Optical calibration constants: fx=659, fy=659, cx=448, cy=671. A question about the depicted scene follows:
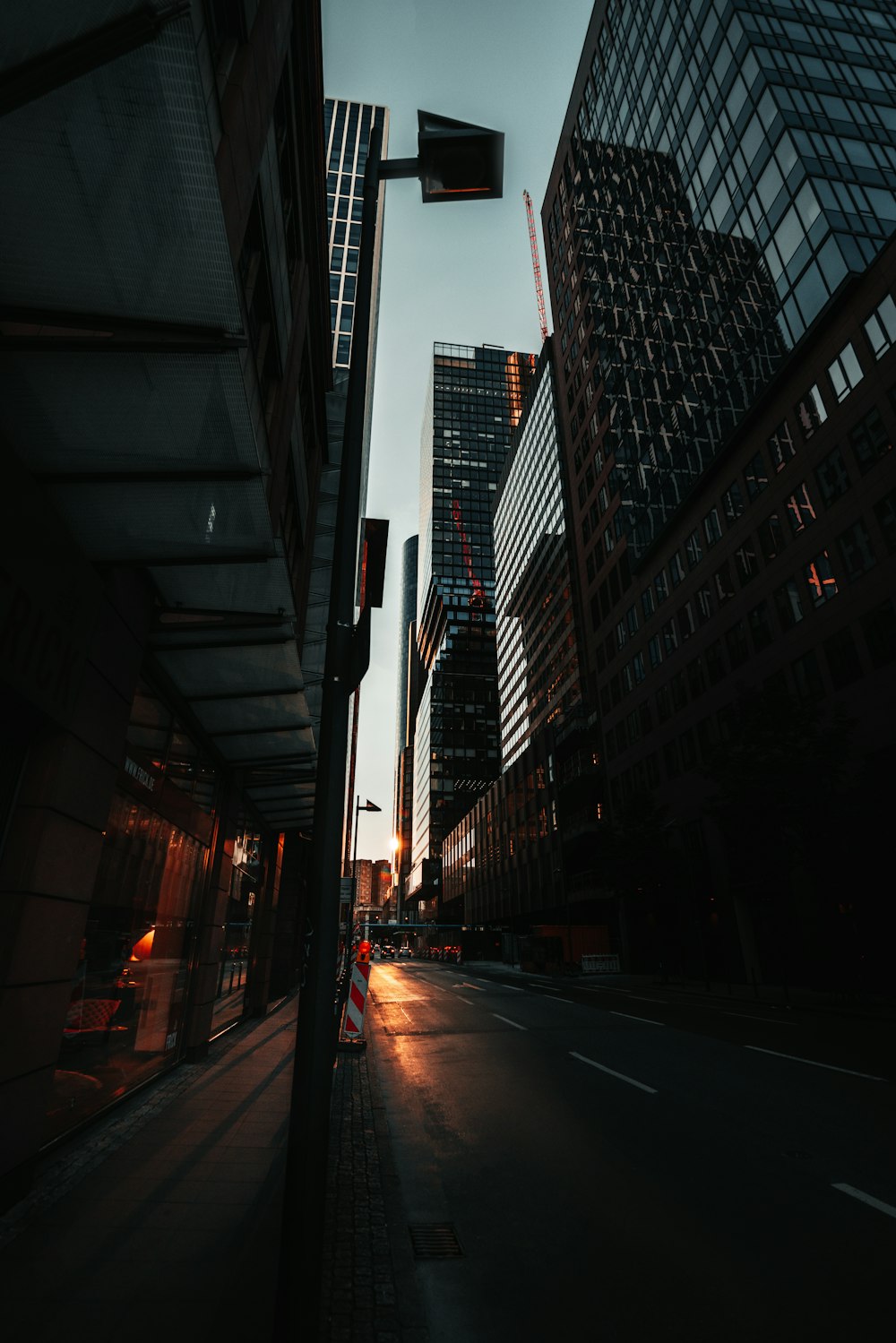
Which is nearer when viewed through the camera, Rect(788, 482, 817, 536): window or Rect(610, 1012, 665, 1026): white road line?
Rect(610, 1012, 665, 1026): white road line

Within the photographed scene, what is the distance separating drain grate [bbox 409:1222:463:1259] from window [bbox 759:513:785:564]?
33.1 m

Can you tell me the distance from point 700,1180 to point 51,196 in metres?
8.96

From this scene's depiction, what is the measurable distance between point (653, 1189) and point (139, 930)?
6.76 metres

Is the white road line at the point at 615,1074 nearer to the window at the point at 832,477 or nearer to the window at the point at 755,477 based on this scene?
the window at the point at 832,477

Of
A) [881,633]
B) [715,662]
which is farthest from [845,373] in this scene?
[715,662]

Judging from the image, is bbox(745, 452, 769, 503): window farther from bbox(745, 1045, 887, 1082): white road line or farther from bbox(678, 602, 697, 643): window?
bbox(745, 1045, 887, 1082): white road line

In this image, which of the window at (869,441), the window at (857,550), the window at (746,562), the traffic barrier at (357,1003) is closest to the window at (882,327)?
the window at (869,441)

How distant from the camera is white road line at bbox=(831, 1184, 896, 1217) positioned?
530cm

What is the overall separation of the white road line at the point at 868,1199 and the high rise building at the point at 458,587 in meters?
126

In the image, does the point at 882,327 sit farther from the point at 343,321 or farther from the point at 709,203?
the point at 343,321

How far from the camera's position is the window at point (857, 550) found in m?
26.7

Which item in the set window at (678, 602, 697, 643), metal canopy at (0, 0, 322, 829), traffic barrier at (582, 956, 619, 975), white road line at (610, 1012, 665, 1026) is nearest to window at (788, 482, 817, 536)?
window at (678, 602, 697, 643)

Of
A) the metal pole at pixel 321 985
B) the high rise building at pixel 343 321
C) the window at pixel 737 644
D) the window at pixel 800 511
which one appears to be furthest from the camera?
the window at pixel 737 644

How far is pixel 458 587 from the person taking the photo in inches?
6427
